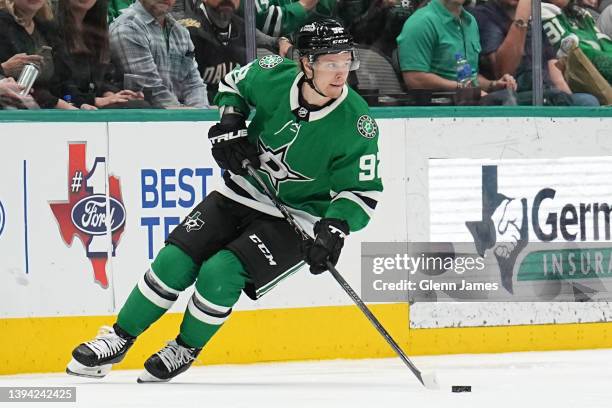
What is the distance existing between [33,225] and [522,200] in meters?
2.05

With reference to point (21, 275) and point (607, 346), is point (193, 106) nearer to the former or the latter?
point (21, 275)

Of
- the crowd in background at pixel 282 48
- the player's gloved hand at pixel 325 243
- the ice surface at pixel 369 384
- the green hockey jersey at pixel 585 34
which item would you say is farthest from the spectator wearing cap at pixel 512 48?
the player's gloved hand at pixel 325 243

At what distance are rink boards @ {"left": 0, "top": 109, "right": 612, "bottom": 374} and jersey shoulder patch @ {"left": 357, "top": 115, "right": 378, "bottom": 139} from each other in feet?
3.78

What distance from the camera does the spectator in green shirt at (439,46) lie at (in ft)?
17.3

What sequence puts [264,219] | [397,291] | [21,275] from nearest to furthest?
[264,219] < [21,275] < [397,291]

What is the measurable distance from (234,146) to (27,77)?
117 centimetres

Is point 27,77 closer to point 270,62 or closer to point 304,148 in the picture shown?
point 270,62

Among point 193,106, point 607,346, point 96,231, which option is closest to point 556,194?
point 607,346

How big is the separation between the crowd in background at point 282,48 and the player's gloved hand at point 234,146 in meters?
0.98

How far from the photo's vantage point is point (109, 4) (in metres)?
4.88

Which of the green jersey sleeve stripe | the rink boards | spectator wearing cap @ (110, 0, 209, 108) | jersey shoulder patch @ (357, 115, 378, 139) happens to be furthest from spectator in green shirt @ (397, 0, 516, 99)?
the green jersey sleeve stripe

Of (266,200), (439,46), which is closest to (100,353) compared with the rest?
(266,200)

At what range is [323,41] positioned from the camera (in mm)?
3920

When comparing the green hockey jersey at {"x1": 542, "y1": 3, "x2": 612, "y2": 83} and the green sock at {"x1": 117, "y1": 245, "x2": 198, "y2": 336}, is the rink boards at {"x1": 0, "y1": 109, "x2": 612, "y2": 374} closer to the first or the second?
the green hockey jersey at {"x1": 542, "y1": 3, "x2": 612, "y2": 83}
